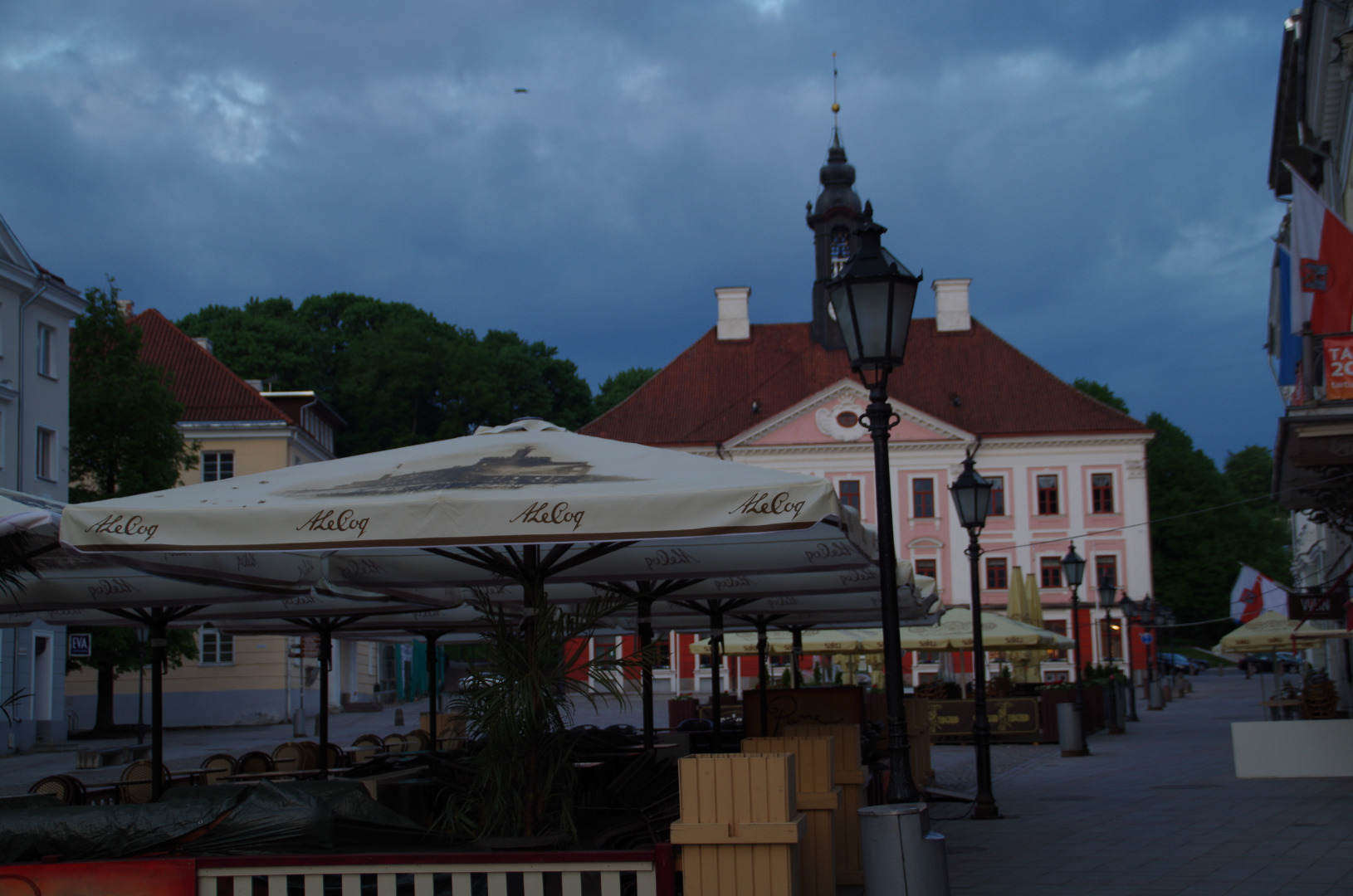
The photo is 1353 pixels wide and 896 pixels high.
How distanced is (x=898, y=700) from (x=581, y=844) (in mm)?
1902

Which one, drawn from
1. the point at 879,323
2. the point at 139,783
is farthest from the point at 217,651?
the point at 879,323

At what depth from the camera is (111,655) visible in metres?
37.3

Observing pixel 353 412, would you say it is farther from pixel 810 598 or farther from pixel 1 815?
pixel 1 815

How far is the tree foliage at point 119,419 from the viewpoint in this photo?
37.0 metres

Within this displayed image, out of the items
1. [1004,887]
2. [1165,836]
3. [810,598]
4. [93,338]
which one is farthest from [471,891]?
[93,338]

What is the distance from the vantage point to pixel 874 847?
6867mm

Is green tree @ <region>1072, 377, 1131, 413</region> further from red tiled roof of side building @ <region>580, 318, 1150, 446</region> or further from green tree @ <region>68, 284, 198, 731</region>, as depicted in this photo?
green tree @ <region>68, 284, 198, 731</region>

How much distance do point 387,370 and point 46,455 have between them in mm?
37243

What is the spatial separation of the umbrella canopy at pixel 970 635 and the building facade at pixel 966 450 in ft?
100

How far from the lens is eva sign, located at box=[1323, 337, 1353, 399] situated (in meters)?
11.6

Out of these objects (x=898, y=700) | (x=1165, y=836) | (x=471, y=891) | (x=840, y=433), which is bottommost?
(x=1165, y=836)

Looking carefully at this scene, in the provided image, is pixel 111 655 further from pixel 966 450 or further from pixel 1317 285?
pixel 966 450

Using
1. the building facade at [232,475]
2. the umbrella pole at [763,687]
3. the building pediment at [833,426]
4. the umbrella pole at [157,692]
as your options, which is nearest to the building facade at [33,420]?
the building facade at [232,475]

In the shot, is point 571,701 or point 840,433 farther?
point 840,433
